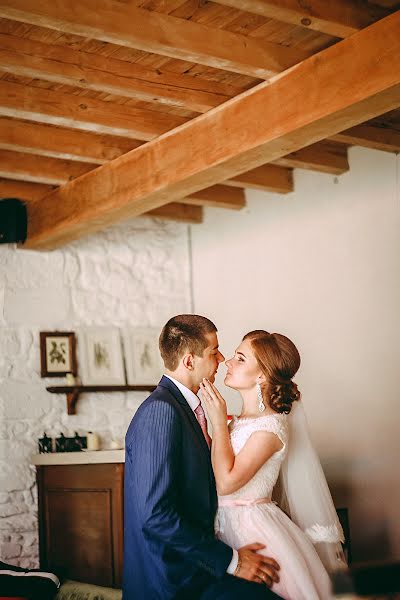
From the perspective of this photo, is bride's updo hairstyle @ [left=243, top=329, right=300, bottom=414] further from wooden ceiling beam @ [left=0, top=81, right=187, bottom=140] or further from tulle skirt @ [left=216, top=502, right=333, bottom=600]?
wooden ceiling beam @ [left=0, top=81, right=187, bottom=140]

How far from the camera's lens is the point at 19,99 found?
4.32 metres

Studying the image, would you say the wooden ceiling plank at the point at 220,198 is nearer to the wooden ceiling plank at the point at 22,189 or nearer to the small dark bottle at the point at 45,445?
the wooden ceiling plank at the point at 22,189

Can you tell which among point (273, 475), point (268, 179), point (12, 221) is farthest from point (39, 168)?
point (273, 475)

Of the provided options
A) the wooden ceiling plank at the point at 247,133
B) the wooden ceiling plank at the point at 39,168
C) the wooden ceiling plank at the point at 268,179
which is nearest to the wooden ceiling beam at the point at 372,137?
the wooden ceiling plank at the point at 247,133

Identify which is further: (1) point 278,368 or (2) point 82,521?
(2) point 82,521

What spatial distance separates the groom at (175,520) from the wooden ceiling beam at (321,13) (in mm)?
1445

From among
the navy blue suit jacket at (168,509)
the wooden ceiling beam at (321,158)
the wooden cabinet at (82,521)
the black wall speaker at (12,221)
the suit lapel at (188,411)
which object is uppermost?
the wooden ceiling beam at (321,158)

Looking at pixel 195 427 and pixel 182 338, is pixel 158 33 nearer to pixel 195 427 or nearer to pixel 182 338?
pixel 182 338

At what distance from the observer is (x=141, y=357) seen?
6.60m

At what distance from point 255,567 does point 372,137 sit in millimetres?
2710

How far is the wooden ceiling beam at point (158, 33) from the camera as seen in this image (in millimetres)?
3318

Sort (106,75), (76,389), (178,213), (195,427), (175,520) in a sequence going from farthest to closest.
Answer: (178,213)
(76,389)
(106,75)
(195,427)
(175,520)

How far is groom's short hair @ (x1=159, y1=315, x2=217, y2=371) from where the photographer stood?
134 inches

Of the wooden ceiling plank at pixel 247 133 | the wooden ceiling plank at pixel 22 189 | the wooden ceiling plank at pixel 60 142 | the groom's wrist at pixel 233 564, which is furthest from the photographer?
the wooden ceiling plank at pixel 22 189
